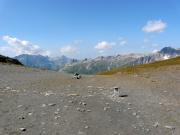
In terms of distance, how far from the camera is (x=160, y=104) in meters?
23.1

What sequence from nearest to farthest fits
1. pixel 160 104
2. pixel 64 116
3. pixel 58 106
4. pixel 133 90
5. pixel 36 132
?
pixel 36 132 < pixel 64 116 < pixel 58 106 < pixel 160 104 < pixel 133 90

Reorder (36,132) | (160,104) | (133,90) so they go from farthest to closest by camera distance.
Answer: (133,90) < (160,104) < (36,132)

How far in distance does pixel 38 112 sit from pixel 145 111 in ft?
24.4

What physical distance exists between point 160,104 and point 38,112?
9.85 meters

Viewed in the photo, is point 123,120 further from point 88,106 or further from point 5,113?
point 5,113

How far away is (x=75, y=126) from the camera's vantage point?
53.4 feet

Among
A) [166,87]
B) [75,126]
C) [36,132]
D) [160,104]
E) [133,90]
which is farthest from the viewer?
[166,87]

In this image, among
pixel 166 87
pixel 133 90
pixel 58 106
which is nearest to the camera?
pixel 58 106

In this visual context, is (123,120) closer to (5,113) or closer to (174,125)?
(174,125)

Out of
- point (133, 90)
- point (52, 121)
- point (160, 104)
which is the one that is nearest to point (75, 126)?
point (52, 121)

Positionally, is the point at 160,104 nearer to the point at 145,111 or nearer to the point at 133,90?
the point at 145,111

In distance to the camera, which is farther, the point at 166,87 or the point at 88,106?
the point at 166,87

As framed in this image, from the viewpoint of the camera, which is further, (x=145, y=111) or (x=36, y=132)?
(x=145, y=111)

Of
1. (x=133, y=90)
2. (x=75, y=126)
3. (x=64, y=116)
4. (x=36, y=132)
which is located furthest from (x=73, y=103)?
(x=133, y=90)
